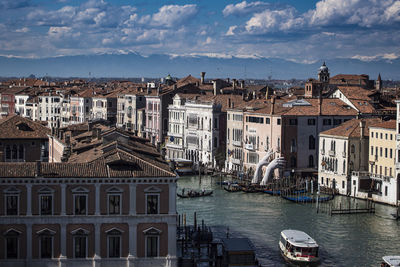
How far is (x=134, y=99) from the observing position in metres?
66.6

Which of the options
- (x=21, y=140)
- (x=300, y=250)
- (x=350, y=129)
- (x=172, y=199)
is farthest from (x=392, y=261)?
(x=350, y=129)

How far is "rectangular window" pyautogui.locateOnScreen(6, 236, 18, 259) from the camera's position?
19453 millimetres

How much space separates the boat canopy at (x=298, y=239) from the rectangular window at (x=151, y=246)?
6.35 metres

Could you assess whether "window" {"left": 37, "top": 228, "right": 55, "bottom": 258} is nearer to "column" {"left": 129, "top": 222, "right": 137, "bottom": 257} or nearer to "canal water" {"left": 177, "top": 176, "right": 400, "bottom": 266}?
"column" {"left": 129, "top": 222, "right": 137, "bottom": 257}

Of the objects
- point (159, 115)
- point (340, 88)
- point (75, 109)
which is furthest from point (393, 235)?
point (75, 109)

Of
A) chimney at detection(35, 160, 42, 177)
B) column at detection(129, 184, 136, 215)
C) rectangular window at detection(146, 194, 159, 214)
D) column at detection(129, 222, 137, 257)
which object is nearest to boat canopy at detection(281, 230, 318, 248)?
rectangular window at detection(146, 194, 159, 214)

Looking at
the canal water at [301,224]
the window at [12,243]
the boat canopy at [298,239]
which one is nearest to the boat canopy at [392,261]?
the canal water at [301,224]

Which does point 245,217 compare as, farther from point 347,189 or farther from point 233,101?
point 233,101

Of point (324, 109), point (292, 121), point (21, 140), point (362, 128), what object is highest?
point (324, 109)

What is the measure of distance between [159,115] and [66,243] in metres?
41.3

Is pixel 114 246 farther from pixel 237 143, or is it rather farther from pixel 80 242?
pixel 237 143

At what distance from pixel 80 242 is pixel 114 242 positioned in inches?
31.8

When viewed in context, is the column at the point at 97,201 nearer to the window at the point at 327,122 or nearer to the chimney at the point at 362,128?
the chimney at the point at 362,128

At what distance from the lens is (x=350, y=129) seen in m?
39.6
